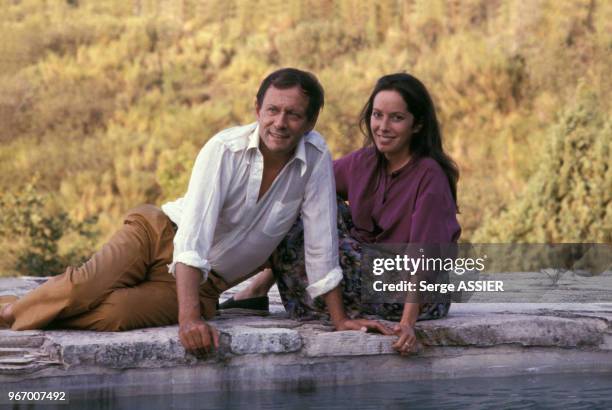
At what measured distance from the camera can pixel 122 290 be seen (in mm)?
3629

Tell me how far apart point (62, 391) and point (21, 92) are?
39.8 ft

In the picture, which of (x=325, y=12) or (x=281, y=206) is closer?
(x=281, y=206)

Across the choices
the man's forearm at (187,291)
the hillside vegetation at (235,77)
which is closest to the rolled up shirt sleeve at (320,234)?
the man's forearm at (187,291)

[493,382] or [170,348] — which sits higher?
[170,348]

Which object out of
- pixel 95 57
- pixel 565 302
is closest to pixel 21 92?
pixel 95 57

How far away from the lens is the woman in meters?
3.72

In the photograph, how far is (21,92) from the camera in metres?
14.7

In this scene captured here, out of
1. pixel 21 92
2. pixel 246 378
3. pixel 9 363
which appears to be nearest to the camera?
pixel 9 363

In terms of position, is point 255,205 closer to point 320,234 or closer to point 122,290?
point 320,234

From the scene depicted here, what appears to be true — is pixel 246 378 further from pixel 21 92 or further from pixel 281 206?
pixel 21 92

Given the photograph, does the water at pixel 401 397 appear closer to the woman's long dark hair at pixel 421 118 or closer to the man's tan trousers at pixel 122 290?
the man's tan trousers at pixel 122 290

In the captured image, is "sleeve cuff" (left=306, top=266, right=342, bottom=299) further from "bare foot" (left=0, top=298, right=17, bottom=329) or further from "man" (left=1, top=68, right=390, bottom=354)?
"bare foot" (left=0, top=298, right=17, bottom=329)

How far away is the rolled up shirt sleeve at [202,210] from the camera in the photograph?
345 cm

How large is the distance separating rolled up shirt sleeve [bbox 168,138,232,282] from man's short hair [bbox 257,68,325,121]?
28 cm
